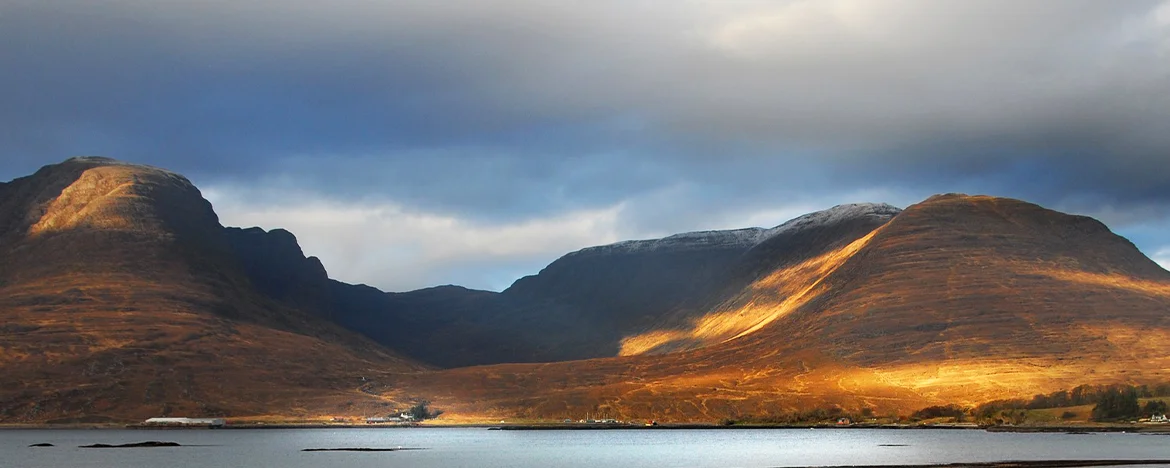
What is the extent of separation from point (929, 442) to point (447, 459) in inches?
3237

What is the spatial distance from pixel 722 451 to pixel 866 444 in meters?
28.9

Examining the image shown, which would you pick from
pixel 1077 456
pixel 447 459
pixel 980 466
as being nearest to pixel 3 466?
pixel 447 459

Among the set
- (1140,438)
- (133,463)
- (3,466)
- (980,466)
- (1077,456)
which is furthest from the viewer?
(1140,438)

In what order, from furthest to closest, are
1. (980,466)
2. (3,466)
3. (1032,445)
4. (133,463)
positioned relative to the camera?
(1032,445), (133,463), (3,466), (980,466)

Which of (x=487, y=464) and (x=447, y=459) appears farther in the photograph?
(x=447, y=459)

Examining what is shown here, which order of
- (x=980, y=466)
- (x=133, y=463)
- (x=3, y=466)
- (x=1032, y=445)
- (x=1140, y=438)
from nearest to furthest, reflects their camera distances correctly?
(x=980, y=466)
(x=3, y=466)
(x=133, y=463)
(x=1032, y=445)
(x=1140, y=438)

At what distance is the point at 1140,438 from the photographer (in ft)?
616

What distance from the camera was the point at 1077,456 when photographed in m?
142

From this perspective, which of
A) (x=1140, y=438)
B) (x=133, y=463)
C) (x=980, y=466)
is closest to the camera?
(x=980, y=466)

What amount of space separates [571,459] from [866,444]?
55.2 m

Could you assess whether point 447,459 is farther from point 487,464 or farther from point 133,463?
point 133,463

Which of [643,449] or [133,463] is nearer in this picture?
[133,463]

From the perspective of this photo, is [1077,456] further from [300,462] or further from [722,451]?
[300,462]

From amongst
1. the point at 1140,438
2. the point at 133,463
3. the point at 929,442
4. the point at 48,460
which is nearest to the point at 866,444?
the point at 929,442
